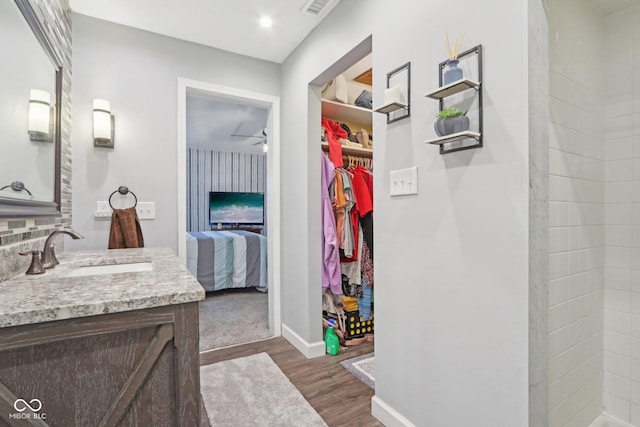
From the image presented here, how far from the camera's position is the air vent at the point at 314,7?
206 centimetres

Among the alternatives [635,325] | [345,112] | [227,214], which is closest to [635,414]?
[635,325]

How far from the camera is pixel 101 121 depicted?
2.14 meters

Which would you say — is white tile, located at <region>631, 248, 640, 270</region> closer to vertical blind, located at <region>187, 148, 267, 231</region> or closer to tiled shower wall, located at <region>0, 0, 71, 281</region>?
tiled shower wall, located at <region>0, 0, 71, 281</region>

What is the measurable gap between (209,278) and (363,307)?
7.41 feet

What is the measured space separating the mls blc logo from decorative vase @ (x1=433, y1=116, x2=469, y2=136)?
59.0 inches

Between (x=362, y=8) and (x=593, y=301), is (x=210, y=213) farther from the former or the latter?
(x=593, y=301)

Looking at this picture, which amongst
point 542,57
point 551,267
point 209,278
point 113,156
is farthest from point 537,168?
point 209,278

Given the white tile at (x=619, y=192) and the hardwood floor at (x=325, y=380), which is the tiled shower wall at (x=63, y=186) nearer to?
the hardwood floor at (x=325, y=380)

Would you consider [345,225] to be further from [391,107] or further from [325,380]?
[391,107]

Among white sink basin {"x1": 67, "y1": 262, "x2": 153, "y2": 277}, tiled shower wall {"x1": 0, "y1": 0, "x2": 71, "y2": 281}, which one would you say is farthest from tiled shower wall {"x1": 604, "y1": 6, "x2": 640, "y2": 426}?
tiled shower wall {"x1": 0, "y1": 0, "x2": 71, "y2": 281}

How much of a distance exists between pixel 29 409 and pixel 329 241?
1905 millimetres

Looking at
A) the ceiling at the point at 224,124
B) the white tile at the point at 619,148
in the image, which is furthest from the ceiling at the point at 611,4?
the ceiling at the point at 224,124

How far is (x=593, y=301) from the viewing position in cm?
164

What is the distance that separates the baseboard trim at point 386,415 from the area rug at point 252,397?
0.29 metres
